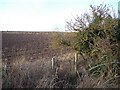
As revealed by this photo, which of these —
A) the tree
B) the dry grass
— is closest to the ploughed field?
the tree

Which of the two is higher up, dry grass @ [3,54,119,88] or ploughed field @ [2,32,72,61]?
ploughed field @ [2,32,72,61]

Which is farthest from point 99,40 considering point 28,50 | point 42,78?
point 28,50

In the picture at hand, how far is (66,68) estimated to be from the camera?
9.33 metres

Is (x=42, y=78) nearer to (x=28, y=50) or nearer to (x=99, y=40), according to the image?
(x=99, y=40)

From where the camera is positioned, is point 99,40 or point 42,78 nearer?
point 42,78

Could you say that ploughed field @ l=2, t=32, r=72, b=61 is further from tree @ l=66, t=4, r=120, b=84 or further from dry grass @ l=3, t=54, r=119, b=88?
dry grass @ l=3, t=54, r=119, b=88

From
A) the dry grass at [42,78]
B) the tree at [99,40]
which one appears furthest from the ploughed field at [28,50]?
the dry grass at [42,78]

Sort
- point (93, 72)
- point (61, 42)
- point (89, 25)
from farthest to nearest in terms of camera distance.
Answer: point (61, 42), point (89, 25), point (93, 72)

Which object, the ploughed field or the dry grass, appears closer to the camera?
the dry grass

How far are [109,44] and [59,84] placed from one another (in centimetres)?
262

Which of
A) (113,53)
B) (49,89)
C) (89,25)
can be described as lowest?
(49,89)

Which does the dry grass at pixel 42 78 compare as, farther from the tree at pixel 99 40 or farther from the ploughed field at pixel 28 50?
the ploughed field at pixel 28 50

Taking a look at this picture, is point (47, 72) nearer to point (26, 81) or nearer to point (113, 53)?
point (26, 81)

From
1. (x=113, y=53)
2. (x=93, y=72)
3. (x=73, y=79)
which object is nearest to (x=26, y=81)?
(x=73, y=79)
